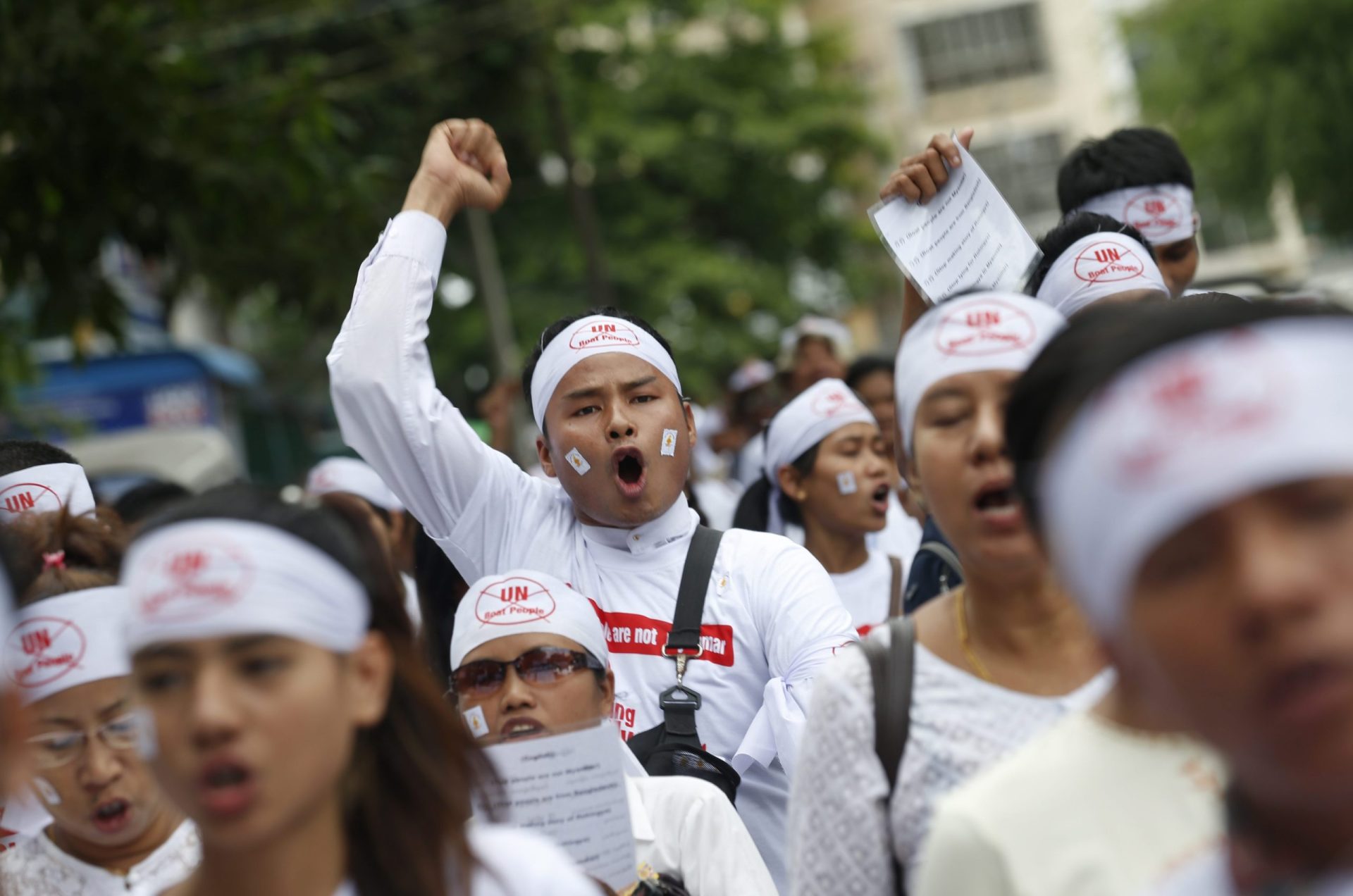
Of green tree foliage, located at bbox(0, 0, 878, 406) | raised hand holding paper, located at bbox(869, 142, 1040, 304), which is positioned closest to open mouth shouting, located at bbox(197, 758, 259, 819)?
raised hand holding paper, located at bbox(869, 142, 1040, 304)

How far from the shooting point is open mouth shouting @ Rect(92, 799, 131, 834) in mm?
3590

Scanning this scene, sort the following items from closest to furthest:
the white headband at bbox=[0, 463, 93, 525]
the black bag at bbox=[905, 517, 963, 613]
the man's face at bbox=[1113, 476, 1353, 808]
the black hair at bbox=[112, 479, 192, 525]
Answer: the man's face at bbox=[1113, 476, 1353, 808], the black bag at bbox=[905, 517, 963, 613], the white headband at bbox=[0, 463, 93, 525], the black hair at bbox=[112, 479, 192, 525]

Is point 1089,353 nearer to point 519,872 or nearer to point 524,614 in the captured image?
point 519,872

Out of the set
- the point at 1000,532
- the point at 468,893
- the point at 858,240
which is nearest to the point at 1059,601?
the point at 1000,532

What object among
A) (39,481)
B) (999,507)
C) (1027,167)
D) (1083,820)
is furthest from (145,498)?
(1027,167)

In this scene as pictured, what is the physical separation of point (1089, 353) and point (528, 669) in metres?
2.38

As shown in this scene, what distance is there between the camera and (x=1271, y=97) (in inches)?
984

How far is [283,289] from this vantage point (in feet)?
32.4

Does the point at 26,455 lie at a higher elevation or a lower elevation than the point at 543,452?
higher

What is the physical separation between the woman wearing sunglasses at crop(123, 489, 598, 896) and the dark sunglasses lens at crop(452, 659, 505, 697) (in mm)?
1462

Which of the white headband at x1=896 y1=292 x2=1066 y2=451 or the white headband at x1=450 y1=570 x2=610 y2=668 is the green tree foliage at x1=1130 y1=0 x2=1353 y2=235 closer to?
the white headband at x1=450 y1=570 x2=610 y2=668

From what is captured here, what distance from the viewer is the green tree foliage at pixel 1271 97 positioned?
24.5 meters

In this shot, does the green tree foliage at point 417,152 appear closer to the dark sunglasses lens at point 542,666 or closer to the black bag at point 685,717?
the black bag at point 685,717

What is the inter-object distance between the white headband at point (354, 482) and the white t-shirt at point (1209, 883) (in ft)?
19.3
